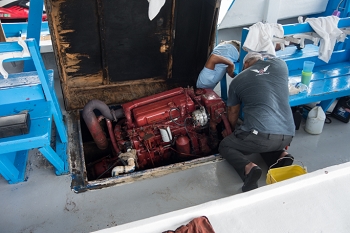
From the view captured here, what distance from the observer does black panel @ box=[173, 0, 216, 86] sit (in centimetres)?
311

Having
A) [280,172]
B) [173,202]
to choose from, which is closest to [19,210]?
[173,202]

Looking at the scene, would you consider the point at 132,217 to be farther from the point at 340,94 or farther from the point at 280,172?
the point at 340,94

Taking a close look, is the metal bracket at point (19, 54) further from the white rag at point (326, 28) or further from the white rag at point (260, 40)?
the white rag at point (326, 28)

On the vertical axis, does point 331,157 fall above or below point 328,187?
below

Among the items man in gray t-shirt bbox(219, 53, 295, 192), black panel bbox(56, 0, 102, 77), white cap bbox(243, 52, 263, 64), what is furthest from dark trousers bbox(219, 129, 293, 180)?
black panel bbox(56, 0, 102, 77)

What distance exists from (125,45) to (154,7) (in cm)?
61

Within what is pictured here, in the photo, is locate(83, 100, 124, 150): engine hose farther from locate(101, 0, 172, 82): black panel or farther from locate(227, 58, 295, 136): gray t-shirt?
locate(227, 58, 295, 136): gray t-shirt

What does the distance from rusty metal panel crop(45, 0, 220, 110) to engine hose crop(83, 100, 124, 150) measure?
1.45 ft

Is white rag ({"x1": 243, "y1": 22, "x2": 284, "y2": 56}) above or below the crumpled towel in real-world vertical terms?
above

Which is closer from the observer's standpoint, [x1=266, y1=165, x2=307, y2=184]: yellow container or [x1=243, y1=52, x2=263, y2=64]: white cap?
[x1=266, y1=165, x2=307, y2=184]: yellow container

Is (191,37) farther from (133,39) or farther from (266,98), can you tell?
(266,98)

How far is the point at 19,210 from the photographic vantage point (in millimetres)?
2287

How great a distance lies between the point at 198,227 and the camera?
4.82 feet

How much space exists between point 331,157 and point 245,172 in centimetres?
123
